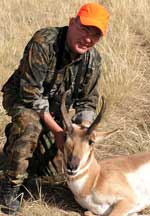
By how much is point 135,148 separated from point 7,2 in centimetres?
446

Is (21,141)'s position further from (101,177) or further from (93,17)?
(93,17)

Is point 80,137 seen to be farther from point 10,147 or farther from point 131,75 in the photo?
point 131,75

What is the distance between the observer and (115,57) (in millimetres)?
6910

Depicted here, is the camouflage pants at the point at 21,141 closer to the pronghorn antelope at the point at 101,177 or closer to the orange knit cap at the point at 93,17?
the pronghorn antelope at the point at 101,177

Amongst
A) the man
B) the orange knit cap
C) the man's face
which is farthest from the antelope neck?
the orange knit cap

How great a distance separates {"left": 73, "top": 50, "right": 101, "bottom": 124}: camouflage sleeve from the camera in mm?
4719

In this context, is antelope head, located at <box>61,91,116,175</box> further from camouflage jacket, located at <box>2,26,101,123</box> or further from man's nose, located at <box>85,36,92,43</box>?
man's nose, located at <box>85,36,92,43</box>

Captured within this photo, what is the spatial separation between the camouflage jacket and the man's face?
0.14m

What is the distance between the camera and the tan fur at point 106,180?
4137 millimetres

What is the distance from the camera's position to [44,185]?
5086mm

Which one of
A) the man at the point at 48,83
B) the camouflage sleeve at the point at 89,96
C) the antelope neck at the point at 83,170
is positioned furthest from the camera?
the camouflage sleeve at the point at 89,96

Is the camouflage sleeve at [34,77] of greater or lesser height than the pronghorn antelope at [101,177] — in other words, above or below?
above

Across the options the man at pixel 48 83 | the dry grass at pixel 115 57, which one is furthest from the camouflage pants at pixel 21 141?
the dry grass at pixel 115 57

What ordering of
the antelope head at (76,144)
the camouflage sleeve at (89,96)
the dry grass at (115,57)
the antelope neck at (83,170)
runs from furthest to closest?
the dry grass at (115,57), the camouflage sleeve at (89,96), the antelope neck at (83,170), the antelope head at (76,144)
